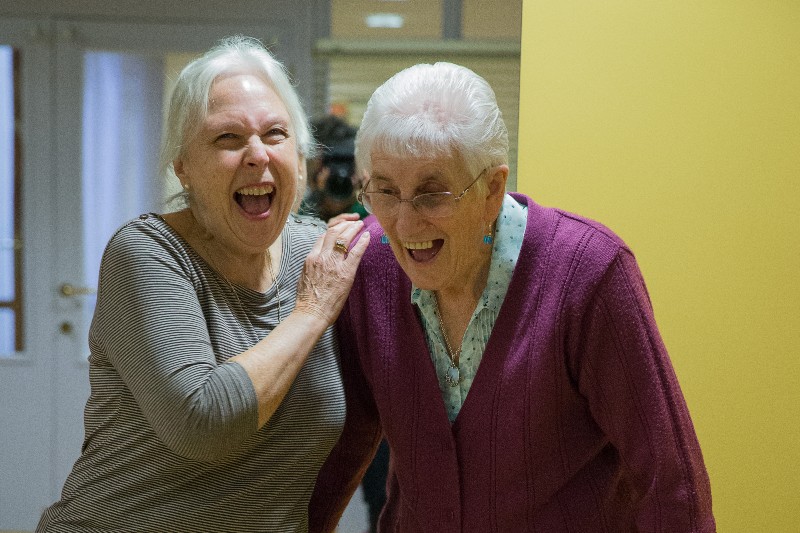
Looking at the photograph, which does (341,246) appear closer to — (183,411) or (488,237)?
(488,237)

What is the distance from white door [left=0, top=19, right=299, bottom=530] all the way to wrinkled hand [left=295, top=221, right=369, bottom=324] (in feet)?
7.63

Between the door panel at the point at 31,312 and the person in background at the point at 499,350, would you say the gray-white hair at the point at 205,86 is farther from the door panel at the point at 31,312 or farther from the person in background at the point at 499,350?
the door panel at the point at 31,312

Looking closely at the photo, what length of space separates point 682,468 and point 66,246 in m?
3.15

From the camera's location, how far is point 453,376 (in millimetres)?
1501

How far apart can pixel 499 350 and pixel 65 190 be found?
2.93 meters

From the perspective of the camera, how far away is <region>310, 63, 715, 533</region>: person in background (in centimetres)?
135

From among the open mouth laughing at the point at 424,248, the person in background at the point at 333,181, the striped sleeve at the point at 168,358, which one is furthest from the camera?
the person in background at the point at 333,181

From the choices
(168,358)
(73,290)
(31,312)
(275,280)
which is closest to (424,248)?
(275,280)

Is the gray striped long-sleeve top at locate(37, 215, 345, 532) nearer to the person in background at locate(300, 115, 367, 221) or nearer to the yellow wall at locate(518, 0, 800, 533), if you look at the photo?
the yellow wall at locate(518, 0, 800, 533)

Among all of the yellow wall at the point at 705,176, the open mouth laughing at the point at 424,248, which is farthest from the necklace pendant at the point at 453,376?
the yellow wall at the point at 705,176

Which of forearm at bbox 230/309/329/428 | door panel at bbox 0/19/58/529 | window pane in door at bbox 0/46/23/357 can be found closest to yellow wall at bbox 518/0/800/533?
forearm at bbox 230/309/329/428

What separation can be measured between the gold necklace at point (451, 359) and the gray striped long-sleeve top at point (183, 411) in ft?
0.76

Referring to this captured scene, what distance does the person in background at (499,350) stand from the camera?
1.35 meters

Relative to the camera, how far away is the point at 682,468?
1.36 metres
